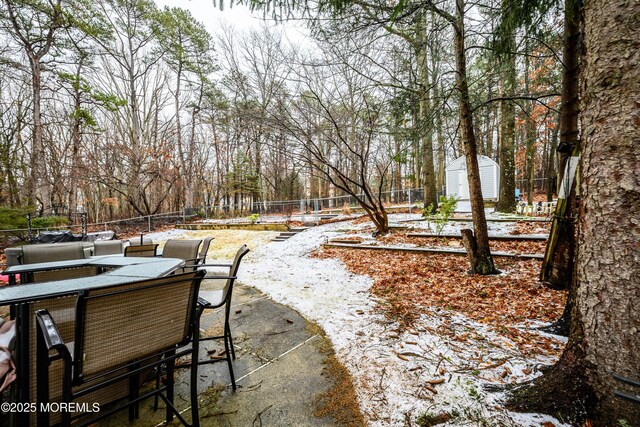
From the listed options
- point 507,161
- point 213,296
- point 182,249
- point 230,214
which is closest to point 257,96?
point 182,249

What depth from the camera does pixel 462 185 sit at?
11109 millimetres

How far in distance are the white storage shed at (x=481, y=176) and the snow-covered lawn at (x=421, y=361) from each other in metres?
9.46

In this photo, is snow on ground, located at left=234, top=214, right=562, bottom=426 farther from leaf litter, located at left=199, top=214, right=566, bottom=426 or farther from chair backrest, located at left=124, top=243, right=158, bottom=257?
chair backrest, located at left=124, top=243, right=158, bottom=257

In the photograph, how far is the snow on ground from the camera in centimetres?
156

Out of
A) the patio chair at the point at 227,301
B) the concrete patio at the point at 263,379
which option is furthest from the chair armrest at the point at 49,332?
the concrete patio at the point at 263,379

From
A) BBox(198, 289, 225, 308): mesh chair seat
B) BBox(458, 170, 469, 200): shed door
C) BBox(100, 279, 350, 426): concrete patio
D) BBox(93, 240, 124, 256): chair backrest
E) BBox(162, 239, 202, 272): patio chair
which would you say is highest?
BBox(458, 170, 469, 200): shed door

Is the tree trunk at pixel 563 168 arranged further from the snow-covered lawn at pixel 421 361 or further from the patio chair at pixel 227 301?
the patio chair at pixel 227 301

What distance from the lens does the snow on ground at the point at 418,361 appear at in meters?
1.56

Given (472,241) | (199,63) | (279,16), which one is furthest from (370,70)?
(199,63)

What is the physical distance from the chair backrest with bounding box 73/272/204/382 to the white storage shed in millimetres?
11524

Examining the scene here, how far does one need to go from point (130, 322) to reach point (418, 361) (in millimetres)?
2004

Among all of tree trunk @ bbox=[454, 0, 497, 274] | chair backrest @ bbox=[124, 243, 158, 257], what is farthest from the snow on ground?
chair backrest @ bbox=[124, 243, 158, 257]

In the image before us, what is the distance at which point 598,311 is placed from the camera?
4.33 feet

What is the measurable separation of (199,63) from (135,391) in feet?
63.6
